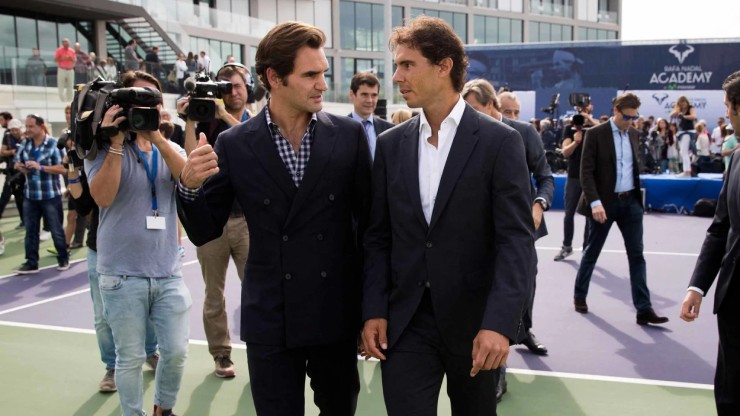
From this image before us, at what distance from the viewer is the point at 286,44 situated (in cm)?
289

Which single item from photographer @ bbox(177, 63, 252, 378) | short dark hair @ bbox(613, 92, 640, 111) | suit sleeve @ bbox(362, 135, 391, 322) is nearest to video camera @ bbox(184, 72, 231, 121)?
suit sleeve @ bbox(362, 135, 391, 322)

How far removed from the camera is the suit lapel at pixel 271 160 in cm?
289

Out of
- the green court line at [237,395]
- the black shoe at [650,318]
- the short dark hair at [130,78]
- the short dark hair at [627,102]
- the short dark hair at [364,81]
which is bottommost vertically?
the green court line at [237,395]

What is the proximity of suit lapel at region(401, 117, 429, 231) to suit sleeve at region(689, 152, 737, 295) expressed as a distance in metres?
1.71

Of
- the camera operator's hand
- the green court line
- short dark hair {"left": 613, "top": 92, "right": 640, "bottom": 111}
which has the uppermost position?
short dark hair {"left": 613, "top": 92, "right": 640, "bottom": 111}

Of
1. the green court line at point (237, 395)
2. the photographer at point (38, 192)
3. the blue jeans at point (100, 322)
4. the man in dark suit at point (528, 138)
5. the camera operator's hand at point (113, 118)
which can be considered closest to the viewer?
the camera operator's hand at point (113, 118)

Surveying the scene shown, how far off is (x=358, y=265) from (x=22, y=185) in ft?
35.1

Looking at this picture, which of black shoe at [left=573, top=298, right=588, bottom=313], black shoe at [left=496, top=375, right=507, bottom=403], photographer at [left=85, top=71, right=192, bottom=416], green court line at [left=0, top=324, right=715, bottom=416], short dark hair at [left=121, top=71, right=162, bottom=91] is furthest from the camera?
black shoe at [left=573, top=298, right=588, bottom=313]

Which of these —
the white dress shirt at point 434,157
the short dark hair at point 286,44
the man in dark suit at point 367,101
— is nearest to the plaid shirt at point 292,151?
the short dark hair at point 286,44

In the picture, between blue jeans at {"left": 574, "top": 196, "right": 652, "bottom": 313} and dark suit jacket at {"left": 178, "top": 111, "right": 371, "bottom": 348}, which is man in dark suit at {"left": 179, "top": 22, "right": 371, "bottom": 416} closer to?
dark suit jacket at {"left": 178, "top": 111, "right": 371, "bottom": 348}

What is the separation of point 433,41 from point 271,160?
0.80 m

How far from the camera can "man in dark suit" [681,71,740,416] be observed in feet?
10.6

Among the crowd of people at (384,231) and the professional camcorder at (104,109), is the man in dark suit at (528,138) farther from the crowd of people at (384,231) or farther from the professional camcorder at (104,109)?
the professional camcorder at (104,109)

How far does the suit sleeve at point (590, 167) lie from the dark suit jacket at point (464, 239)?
13.9 feet
